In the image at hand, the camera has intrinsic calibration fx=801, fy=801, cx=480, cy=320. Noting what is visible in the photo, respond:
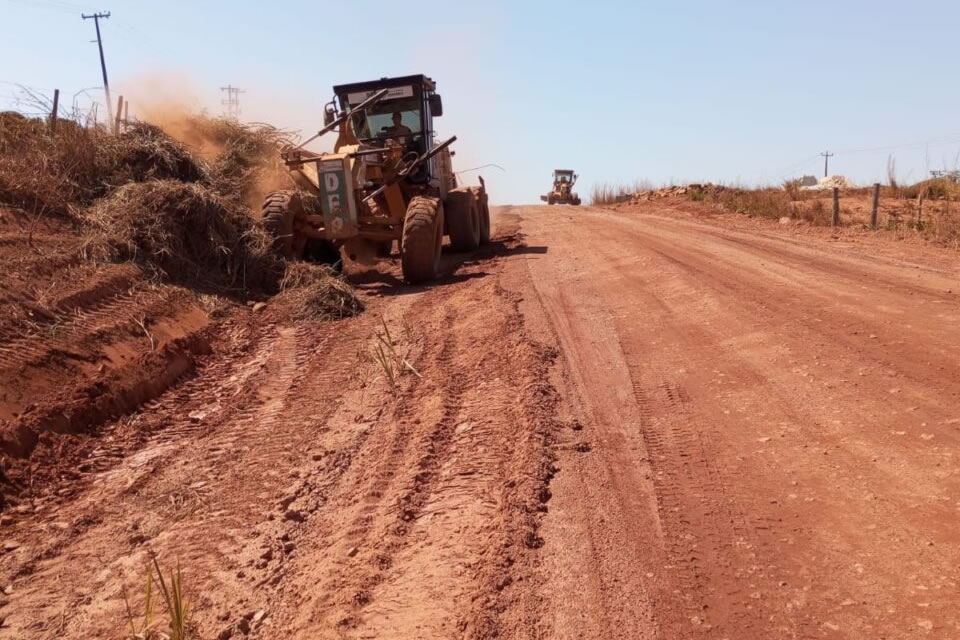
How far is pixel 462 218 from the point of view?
13.8 meters

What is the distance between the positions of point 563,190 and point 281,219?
105 feet

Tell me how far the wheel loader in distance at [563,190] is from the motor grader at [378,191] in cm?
2653

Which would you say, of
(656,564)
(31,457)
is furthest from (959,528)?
(31,457)

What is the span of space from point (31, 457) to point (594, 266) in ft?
26.3

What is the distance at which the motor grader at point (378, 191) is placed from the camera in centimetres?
1085

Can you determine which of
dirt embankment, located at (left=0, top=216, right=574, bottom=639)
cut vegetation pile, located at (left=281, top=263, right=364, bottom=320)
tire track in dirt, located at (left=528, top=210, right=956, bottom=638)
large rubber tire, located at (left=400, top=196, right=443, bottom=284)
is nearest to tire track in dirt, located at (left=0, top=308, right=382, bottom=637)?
dirt embankment, located at (left=0, top=216, right=574, bottom=639)

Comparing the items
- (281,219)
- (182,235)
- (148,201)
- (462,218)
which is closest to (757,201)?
(462,218)

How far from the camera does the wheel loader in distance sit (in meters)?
41.2

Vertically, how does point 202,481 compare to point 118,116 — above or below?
below

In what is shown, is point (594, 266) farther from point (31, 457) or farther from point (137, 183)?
point (31, 457)

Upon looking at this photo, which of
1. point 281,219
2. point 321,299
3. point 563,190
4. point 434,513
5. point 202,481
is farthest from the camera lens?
point 563,190

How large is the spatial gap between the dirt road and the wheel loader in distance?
33640 millimetres

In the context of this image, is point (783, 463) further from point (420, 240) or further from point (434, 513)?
point (420, 240)

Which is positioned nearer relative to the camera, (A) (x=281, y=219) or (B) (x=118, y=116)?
(A) (x=281, y=219)
